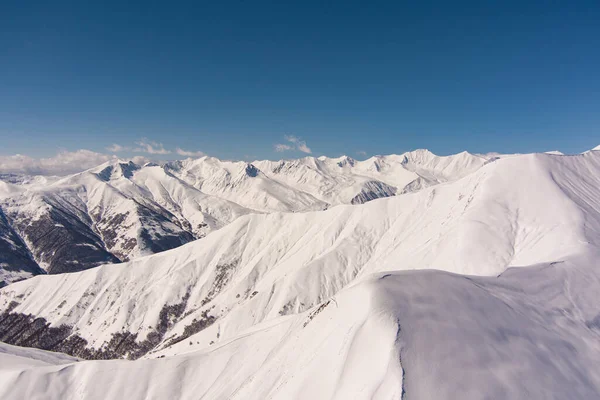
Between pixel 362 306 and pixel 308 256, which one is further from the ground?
pixel 362 306

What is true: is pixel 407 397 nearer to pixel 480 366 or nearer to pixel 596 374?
pixel 480 366

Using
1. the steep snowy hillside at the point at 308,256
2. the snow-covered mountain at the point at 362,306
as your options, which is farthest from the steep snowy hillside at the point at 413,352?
the steep snowy hillside at the point at 308,256

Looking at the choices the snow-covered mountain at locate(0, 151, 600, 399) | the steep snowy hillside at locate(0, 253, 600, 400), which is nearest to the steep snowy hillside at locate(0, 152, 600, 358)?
the snow-covered mountain at locate(0, 151, 600, 399)

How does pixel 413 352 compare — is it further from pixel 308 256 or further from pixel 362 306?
pixel 308 256

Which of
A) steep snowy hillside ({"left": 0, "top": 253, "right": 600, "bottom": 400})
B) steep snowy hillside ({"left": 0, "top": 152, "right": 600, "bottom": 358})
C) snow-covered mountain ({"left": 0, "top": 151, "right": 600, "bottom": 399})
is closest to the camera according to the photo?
steep snowy hillside ({"left": 0, "top": 253, "right": 600, "bottom": 400})

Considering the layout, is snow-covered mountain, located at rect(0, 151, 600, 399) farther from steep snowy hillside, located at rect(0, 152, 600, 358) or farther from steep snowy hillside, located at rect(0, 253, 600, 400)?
steep snowy hillside, located at rect(0, 152, 600, 358)

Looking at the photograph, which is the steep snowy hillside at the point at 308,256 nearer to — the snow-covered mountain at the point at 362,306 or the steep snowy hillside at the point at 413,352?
the snow-covered mountain at the point at 362,306

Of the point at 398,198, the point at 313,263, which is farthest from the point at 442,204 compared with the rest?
the point at 313,263

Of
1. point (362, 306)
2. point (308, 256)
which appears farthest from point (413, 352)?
point (308, 256)
